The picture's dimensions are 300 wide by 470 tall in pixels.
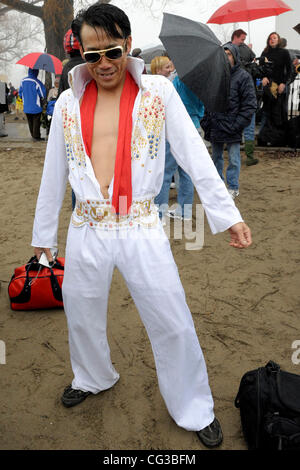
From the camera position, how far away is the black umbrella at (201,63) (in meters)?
3.96

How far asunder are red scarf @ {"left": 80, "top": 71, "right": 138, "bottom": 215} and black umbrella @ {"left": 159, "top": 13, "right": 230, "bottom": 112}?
2235mm

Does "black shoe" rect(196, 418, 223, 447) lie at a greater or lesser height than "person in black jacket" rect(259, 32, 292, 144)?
lesser

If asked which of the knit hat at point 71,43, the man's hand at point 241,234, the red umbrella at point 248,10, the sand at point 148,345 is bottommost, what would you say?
the sand at point 148,345

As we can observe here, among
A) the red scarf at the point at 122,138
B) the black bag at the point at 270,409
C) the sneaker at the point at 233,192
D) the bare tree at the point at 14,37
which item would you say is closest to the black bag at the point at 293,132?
the sneaker at the point at 233,192

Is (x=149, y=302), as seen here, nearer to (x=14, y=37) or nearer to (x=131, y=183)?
(x=131, y=183)

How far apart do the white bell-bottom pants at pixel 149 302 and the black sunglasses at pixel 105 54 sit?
2.45 ft

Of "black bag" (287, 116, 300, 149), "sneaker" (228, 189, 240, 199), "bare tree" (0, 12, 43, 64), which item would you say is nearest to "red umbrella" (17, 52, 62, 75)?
"black bag" (287, 116, 300, 149)

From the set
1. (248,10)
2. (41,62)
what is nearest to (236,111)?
(248,10)

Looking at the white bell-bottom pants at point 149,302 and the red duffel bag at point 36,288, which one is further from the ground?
the white bell-bottom pants at point 149,302

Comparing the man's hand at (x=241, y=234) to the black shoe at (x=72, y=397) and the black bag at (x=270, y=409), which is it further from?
the black shoe at (x=72, y=397)

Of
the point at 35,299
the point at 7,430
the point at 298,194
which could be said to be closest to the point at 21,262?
the point at 35,299

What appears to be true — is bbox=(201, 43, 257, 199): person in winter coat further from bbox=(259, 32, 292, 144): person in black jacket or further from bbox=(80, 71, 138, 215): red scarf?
bbox=(80, 71, 138, 215): red scarf

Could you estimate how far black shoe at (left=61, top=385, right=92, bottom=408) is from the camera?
241 cm

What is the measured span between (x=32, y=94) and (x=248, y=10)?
545 centimetres
